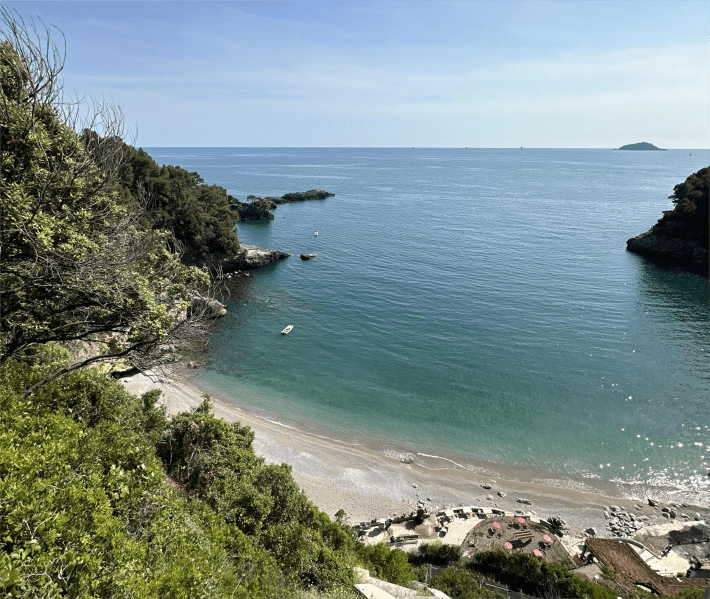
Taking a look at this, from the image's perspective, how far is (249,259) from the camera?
2655 inches

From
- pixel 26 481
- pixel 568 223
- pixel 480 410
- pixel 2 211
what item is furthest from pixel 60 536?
pixel 568 223

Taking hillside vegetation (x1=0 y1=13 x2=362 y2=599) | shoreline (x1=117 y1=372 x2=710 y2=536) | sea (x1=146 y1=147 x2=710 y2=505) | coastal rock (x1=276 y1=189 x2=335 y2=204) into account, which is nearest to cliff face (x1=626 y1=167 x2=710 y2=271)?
sea (x1=146 y1=147 x2=710 y2=505)

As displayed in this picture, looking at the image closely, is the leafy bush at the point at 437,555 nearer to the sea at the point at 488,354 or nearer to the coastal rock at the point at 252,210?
the sea at the point at 488,354

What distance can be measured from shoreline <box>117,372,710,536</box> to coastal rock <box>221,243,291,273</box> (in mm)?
36962

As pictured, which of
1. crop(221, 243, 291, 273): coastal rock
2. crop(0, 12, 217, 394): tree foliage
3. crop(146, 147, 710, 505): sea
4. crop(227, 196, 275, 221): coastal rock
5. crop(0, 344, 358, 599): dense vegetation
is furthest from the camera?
crop(227, 196, 275, 221): coastal rock

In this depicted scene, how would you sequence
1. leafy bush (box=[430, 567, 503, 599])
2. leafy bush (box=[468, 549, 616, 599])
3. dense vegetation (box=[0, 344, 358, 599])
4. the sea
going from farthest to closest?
the sea < leafy bush (box=[468, 549, 616, 599]) < leafy bush (box=[430, 567, 503, 599]) < dense vegetation (box=[0, 344, 358, 599])

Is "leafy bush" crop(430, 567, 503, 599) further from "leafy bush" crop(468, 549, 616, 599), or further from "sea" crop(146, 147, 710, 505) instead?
"sea" crop(146, 147, 710, 505)

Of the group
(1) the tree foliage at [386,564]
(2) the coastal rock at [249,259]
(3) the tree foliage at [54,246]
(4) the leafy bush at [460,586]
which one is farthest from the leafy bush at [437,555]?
(2) the coastal rock at [249,259]

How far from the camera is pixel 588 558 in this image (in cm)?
2077

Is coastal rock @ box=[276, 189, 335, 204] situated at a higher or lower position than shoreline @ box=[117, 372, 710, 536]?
higher

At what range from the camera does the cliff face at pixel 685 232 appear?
69312 mm

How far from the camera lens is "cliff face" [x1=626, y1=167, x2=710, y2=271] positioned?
6931cm

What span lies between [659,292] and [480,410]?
41807 mm

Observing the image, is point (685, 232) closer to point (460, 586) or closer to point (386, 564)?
point (460, 586)
